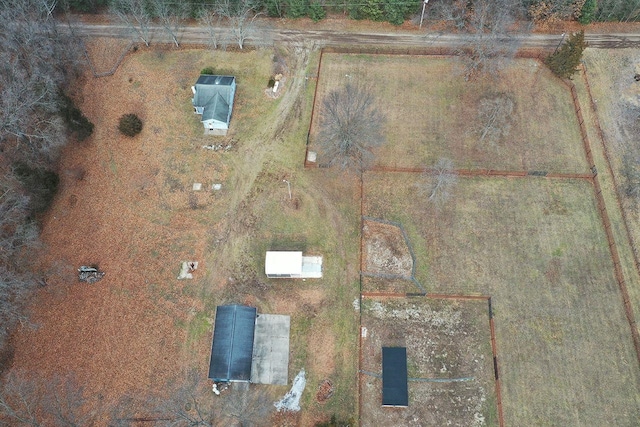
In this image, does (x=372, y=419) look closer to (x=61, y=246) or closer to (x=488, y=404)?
(x=488, y=404)

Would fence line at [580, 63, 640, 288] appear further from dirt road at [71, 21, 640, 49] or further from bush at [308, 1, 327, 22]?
bush at [308, 1, 327, 22]

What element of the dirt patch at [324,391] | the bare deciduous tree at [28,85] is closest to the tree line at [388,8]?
→ the bare deciduous tree at [28,85]

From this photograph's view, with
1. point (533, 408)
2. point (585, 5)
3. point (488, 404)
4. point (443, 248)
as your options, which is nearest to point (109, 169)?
point (443, 248)

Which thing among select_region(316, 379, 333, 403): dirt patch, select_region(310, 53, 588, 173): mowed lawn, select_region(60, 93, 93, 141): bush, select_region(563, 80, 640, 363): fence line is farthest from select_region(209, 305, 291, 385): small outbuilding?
select_region(563, 80, 640, 363): fence line

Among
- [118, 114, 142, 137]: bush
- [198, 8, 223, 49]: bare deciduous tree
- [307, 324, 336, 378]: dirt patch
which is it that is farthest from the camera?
[198, 8, 223, 49]: bare deciduous tree

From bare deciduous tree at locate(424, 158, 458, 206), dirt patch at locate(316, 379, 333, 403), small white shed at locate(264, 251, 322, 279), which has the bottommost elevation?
dirt patch at locate(316, 379, 333, 403)

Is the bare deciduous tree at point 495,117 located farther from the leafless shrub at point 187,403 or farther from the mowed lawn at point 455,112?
the leafless shrub at point 187,403

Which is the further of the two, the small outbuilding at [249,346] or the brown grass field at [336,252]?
the brown grass field at [336,252]

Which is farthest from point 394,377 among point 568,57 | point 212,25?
point 212,25
